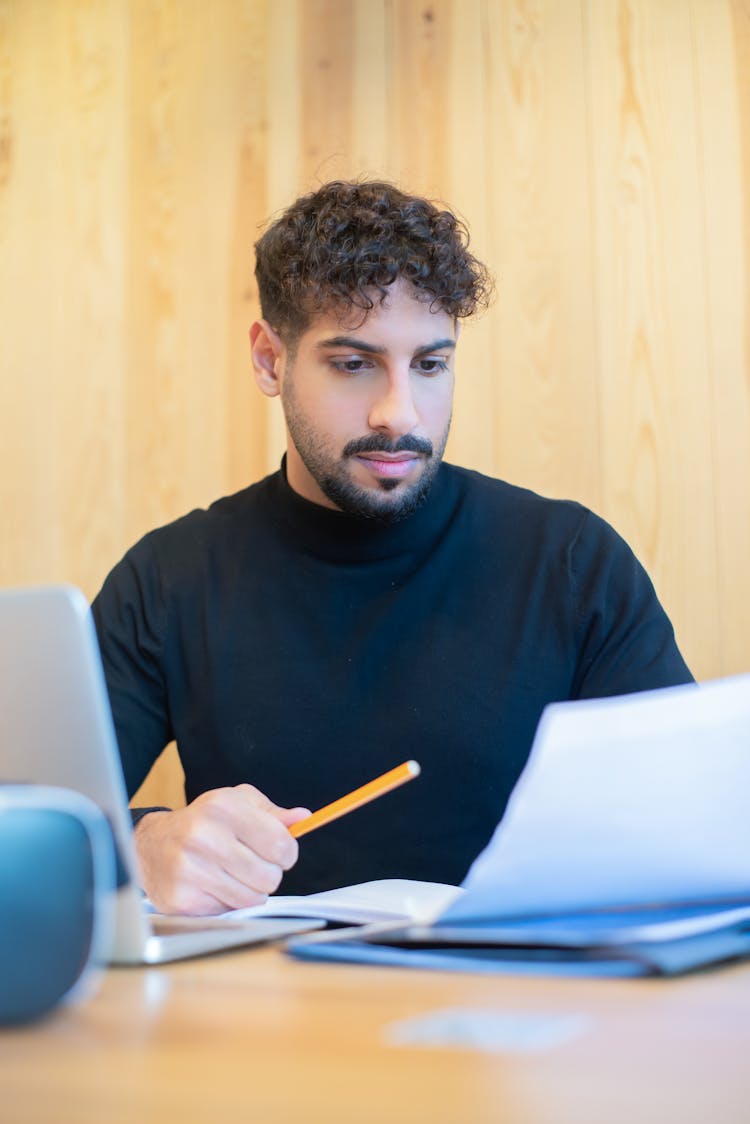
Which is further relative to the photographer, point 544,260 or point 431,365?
point 544,260

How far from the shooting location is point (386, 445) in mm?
1403

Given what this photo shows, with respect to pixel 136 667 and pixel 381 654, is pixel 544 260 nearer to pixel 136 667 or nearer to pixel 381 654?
pixel 381 654

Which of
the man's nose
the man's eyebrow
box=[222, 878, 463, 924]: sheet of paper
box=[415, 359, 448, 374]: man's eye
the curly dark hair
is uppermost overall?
the curly dark hair

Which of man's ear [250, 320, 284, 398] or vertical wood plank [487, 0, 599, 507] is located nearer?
man's ear [250, 320, 284, 398]

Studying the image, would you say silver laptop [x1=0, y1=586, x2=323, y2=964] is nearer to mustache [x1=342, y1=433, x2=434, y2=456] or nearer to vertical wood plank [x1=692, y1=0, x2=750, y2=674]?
mustache [x1=342, y1=433, x2=434, y2=456]

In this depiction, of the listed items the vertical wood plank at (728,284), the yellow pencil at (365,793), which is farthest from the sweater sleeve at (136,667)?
the vertical wood plank at (728,284)

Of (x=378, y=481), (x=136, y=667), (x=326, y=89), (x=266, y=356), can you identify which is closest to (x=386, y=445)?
(x=378, y=481)

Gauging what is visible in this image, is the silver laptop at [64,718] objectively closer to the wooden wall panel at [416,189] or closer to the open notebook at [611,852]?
the open notebook at [611,852]

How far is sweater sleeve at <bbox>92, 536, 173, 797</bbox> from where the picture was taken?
55.9 inches

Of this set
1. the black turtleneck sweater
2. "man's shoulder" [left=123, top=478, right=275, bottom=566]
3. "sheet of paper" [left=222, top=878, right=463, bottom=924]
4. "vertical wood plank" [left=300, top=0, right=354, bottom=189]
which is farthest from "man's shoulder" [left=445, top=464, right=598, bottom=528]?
"vertical wood plank" [left=300, top=0, right=354, bottom=189]

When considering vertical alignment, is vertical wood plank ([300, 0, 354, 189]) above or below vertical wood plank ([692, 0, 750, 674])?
above

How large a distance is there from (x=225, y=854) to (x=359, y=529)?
647 mm

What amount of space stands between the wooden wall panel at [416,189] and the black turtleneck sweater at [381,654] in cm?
43

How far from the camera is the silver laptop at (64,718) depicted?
53cm
